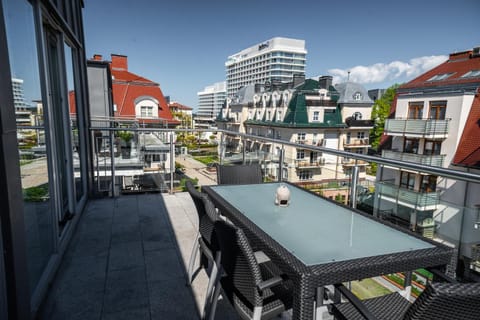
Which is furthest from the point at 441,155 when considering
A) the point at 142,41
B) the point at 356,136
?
the point at 142,41

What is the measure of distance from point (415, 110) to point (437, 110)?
113cm

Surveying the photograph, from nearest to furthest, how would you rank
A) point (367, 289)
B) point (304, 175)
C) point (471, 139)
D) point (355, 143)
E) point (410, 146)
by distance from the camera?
point (367, 289) < point (304, 175) < point (471, 139) < point (410, 146) < point (355, 143)

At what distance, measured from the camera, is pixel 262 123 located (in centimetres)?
2823

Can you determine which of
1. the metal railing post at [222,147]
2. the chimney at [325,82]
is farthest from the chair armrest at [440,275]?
the chimney at [325,82]

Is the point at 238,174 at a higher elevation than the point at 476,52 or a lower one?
lower

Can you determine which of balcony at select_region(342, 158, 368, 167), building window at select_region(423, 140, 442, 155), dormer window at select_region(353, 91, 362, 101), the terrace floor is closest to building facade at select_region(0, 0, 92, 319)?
the terrace floor

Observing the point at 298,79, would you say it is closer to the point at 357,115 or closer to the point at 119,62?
the point at 357,115

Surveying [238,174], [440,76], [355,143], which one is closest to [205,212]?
[238,174]

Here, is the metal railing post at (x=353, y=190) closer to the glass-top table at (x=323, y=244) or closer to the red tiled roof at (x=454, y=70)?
the glass-top table at (x=323, y=244)

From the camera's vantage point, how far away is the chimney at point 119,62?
26.1m

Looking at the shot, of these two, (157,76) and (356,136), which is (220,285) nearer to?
(356,136)

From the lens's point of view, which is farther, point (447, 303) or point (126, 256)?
point (126, 256)

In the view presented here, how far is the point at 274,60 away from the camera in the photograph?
248ft

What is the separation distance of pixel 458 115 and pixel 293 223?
15.6 metres
